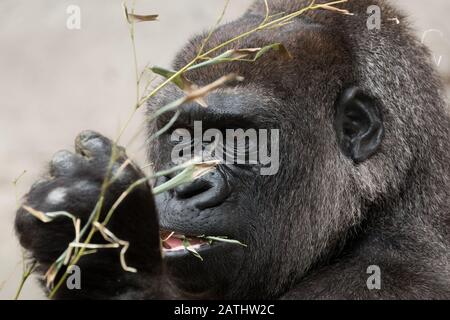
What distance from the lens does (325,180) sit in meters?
4.48

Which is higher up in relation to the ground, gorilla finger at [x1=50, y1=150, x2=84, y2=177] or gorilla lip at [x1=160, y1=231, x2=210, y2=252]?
gorilla finger at [x1=50, y1=150, x2=84, y2=177]

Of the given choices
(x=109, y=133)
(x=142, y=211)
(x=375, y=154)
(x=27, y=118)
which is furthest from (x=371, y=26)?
(x=27, y=118)

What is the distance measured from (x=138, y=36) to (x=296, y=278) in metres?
6.28

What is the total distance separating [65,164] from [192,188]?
3.28 ft

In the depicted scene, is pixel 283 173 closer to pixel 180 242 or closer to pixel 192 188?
pixel 192 188

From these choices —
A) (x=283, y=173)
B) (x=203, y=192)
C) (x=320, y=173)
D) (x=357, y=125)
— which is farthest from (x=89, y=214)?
(x=357, y=125)

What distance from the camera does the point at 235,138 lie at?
4.48 metres

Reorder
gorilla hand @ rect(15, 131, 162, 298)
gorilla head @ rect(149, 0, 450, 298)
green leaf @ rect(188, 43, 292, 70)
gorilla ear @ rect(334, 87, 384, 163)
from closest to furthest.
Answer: gorilla hand @ rect(15, 131, 162, 298)
green leaf @ rect(188, 43, 292, 70)
gorilla head @ rect(149, 0, 450, 298)
gorilla ear @ rect(334, 87, 384, 163)

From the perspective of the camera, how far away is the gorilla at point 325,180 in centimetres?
426

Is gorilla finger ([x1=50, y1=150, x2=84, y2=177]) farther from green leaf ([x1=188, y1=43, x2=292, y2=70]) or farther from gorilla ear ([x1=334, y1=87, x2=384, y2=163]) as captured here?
gorilla ear ([x1=334, y1=87, x2=384, y2=163])

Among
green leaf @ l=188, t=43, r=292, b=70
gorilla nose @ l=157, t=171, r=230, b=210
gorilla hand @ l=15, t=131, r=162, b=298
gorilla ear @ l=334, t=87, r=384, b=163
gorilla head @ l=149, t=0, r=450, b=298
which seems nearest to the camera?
gorilla hand @ l=15, t=131, r=162, b=298

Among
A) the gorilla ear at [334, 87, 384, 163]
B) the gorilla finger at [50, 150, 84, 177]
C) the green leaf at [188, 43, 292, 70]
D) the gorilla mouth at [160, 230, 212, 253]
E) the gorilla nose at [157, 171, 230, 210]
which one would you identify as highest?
the green leaf at [188, 43, 292, 70]

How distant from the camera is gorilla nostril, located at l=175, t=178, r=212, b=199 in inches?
167

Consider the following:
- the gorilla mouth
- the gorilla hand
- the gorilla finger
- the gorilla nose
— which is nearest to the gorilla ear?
the gorilla nose
